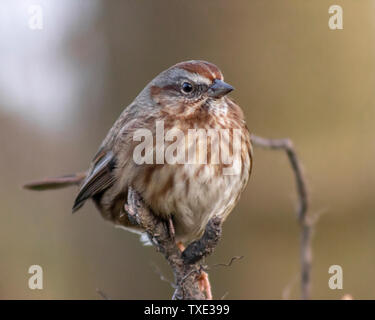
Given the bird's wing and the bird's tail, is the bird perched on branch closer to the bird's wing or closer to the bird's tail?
the bird's wing

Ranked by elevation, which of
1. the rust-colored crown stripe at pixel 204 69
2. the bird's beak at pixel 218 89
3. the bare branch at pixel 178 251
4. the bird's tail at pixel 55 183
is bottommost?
the bare branch at pixel 178 251

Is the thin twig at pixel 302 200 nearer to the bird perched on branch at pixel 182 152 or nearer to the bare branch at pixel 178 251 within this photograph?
the bird perched on branch at pixel 182 152

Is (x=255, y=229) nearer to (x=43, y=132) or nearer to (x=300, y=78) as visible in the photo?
(x=300, y=78)

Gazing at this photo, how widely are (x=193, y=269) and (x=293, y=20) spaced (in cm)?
309

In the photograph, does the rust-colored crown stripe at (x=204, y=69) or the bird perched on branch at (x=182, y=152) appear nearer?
the bird perched on branch at (x=182, y=152)

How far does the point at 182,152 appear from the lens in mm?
3650

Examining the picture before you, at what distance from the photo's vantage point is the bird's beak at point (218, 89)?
3.71m

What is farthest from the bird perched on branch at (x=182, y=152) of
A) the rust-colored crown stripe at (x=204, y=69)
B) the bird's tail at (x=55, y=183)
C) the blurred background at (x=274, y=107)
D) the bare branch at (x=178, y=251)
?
the blurred background at (x=274, y=107)

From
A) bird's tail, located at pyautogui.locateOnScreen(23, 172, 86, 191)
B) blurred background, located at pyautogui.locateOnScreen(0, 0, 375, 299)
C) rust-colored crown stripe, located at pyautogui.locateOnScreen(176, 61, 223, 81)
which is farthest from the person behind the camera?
→ blurred background, located at pyautogui.locateOnScreen(0, 0, 375, 299)

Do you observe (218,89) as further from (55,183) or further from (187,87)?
(55,183)

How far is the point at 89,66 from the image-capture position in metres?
6.07

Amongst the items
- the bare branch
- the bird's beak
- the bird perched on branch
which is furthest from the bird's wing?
the bird's beak

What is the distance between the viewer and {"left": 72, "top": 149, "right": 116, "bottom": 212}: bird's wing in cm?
393
